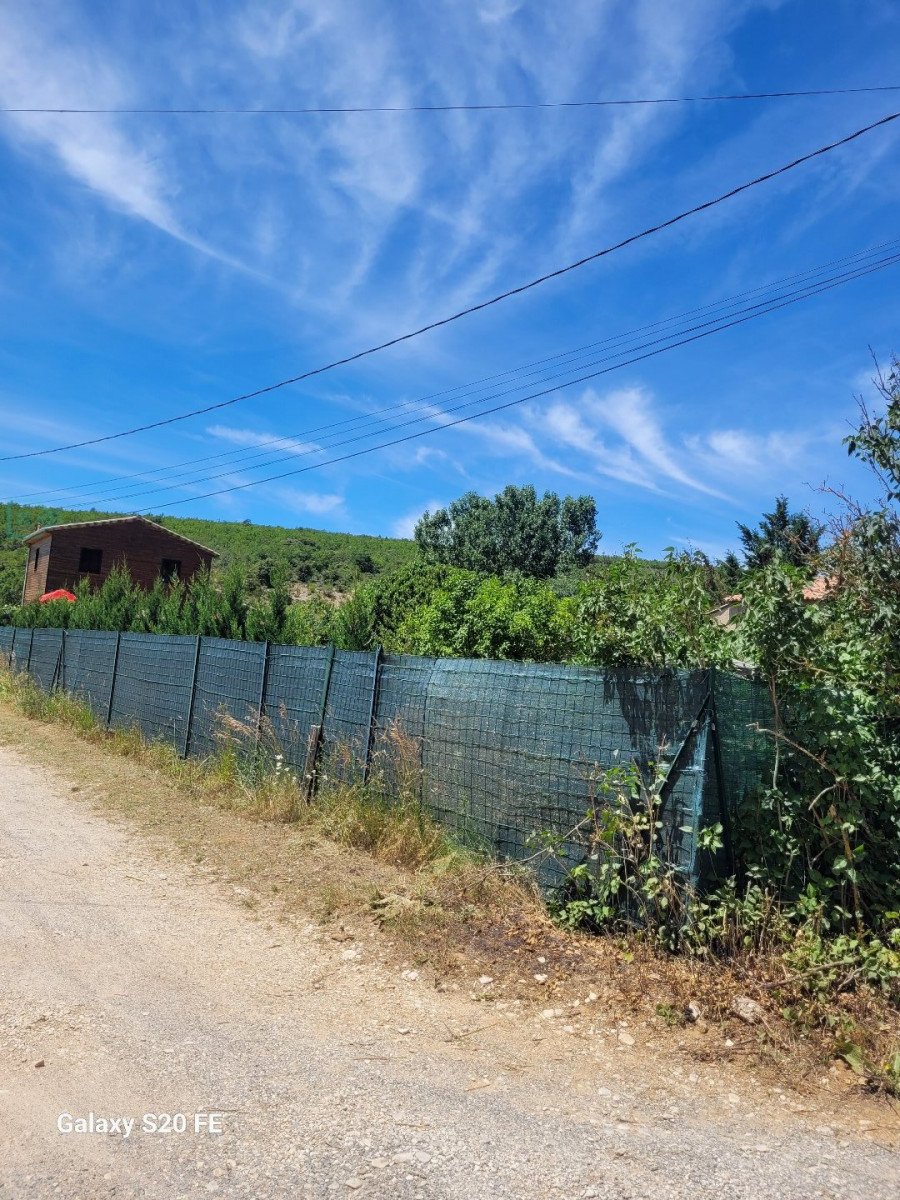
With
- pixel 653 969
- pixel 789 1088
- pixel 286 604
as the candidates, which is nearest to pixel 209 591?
pixel 286 604

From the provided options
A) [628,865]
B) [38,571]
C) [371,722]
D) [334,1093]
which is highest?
[38,571]

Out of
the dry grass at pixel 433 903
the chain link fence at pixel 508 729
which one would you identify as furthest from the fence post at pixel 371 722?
the dry grass at pixel 433 903

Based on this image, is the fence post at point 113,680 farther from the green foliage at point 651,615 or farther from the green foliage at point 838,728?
the green foliage at point 838,728

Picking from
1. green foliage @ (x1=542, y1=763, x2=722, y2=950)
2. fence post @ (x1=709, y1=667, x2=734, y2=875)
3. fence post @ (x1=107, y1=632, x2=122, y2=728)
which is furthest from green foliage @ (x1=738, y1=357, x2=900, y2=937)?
fence post @ (x1=107, y1=632, x2=122, y2=728)

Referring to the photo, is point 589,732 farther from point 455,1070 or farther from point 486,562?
point 486,562

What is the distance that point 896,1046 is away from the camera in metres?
3.84

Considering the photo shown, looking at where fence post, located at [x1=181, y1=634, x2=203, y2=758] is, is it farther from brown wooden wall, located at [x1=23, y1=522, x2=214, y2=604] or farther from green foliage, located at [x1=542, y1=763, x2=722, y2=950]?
brown wooden wall, located at [x1=23, y1=522, x2=214, y2=604]

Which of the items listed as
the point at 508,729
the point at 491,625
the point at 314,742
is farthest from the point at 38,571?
the point at 508,729

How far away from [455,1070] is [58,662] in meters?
16.9

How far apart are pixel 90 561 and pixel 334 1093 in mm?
43099

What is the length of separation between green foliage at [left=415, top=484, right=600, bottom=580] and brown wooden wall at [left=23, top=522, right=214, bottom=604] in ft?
43.6

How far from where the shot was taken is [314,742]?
28.1 ft

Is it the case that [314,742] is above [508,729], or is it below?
below

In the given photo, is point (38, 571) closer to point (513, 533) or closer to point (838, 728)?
point (513, 533)
